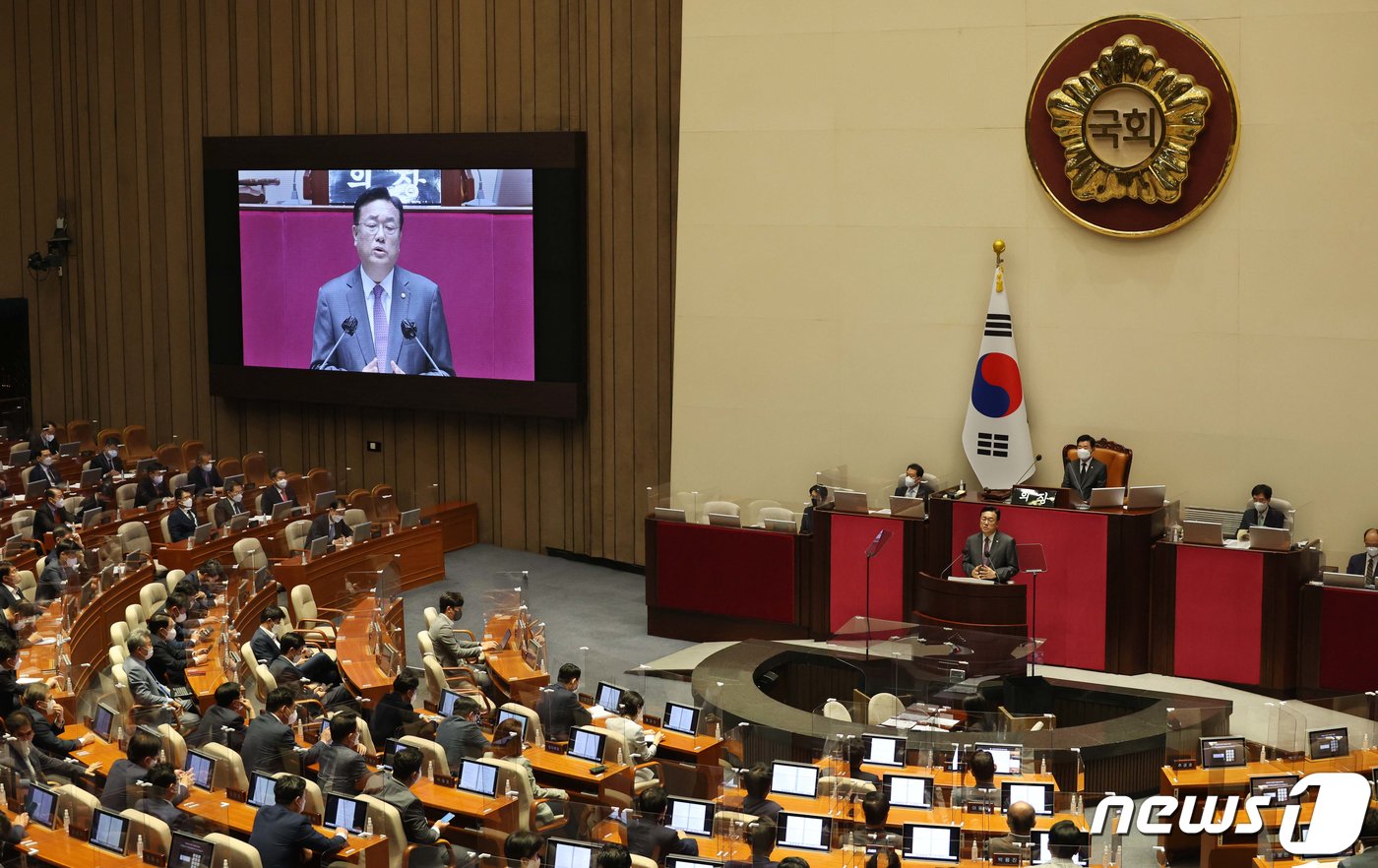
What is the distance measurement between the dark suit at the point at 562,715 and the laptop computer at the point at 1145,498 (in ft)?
16.7

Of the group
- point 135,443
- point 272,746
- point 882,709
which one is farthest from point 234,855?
point 135,443

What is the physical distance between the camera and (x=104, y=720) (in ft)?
31.8

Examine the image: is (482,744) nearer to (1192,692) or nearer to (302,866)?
(302,866)

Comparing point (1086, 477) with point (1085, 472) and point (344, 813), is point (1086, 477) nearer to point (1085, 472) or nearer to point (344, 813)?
point (1085, 472)

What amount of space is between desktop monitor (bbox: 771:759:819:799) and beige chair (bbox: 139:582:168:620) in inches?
219

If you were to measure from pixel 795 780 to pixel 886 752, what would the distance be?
3.08ft

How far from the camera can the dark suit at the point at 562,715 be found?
32.3 feet

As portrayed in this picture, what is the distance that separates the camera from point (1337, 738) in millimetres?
9086

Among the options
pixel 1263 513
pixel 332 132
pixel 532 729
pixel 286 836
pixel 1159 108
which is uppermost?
pixel 332 132

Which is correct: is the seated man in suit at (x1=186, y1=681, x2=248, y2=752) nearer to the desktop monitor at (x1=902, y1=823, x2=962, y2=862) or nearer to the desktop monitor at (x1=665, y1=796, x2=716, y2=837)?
the desktop monitor at (x1=665, y1=796, x2=716, y2=837)

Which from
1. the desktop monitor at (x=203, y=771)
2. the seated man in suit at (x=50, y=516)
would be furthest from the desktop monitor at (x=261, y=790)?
the seated man in suit at (x=50, y=516)

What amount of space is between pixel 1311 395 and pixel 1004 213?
120 inches

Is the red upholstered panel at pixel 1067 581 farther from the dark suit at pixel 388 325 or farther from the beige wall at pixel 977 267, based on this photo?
the dark suit at pixel 388 325

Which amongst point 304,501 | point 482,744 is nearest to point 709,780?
point 482,744
